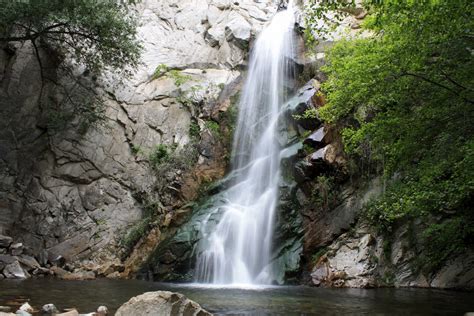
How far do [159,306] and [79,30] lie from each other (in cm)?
1583

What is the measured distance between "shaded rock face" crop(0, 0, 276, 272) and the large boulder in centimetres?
1355

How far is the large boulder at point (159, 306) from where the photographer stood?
6.58m

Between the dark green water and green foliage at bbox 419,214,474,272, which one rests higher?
green foliage at bbox 419,214,474,272

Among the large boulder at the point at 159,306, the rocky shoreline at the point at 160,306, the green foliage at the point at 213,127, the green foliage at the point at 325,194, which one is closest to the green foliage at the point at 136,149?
the green foliage at the point at 213,127

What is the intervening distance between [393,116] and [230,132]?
512 inches

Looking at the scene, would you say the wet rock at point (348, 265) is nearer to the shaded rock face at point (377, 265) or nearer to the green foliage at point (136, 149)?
the shaded rock face at point (377, 265)

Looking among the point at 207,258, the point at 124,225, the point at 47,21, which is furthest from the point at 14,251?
the point at 47,21

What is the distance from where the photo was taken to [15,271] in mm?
15969

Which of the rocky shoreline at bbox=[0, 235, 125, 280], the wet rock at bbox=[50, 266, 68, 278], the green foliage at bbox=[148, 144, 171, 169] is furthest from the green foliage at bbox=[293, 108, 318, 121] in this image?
the wet rock at bbox=[50, 266, 68, 278]

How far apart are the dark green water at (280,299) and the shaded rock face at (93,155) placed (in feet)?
24.0

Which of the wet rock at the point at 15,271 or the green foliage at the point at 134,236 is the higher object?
the green foliage at the point at 134,236

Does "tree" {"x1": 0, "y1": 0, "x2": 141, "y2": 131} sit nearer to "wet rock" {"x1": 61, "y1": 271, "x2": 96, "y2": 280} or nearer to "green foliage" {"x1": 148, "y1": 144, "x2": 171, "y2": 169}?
"green foliage" {"x1": 148, "y1": 144, "x2": 171, "y2": 169}

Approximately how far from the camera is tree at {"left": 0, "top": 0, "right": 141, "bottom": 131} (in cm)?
1726

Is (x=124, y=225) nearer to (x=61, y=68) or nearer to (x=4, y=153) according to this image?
(x=4, y=153)
